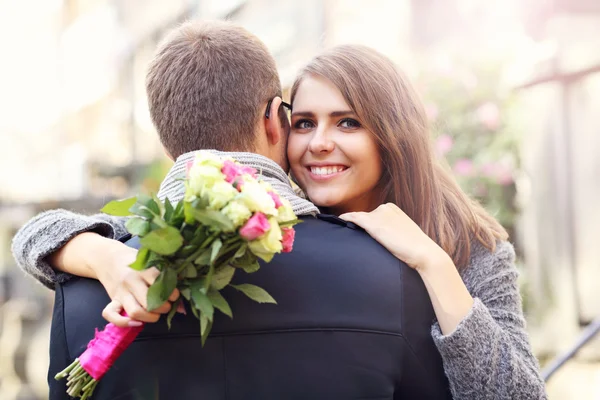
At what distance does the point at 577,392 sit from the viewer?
16.0 feet

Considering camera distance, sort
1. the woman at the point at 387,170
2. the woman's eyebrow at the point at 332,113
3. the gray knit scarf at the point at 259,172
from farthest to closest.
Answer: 1. the woman's eyebrow at the point at 332,113
2. the woman at the point at 387,170
3. the gray knit scarf at the point at 259,172

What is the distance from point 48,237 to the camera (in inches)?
76.1

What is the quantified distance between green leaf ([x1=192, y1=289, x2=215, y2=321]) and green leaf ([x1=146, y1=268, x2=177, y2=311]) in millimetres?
46

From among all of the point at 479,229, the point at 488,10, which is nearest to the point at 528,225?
the point at 488,10

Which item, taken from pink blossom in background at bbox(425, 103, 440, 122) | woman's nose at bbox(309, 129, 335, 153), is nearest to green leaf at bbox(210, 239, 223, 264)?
woman's nose at bbox(309, 129, 335, 153)

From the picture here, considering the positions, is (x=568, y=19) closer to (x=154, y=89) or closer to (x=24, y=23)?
(x=154, y=89)

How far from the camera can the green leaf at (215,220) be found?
4.50 feet

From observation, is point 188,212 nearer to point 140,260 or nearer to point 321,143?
point 140,260

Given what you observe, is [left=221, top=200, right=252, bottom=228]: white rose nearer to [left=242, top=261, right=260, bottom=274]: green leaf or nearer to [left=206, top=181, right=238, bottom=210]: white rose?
[left=206, top=181, right=238, bottom=210]: white rose

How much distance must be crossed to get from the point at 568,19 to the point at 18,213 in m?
7.02

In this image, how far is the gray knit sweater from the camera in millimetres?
1749

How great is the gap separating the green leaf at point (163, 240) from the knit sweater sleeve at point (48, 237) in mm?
494

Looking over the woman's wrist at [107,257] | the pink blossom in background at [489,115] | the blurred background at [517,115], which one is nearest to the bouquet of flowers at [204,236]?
the woman's wrist at [107,257]

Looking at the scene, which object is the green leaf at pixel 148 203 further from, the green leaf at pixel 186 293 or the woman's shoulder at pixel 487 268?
the woman's shoulder at pixel 487 268
